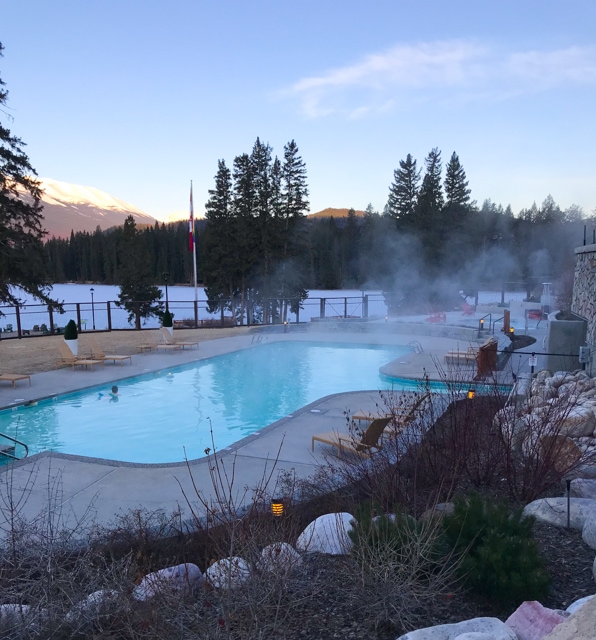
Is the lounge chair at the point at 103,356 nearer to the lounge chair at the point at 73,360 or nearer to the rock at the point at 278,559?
the lounge chair at the point at 73,360

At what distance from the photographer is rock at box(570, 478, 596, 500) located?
388cm

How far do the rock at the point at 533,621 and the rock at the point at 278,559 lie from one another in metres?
1.04

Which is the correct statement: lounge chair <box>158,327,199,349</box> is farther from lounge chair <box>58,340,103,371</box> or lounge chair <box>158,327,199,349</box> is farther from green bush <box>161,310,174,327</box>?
lounge chair <box>58,340,103,371</box>

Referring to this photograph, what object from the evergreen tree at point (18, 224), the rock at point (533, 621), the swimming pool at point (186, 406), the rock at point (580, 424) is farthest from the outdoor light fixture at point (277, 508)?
the evergreen tree at point (18, 224)

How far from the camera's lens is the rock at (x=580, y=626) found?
1.56 metres

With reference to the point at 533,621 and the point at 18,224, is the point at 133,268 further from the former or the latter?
the point at 533,621

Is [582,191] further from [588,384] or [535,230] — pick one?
[588,384]

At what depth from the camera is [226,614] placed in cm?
246

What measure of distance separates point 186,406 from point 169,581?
7.69 metres

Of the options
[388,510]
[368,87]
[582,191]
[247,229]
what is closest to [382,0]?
[368,87]

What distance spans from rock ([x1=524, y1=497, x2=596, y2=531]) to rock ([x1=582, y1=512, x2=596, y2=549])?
9.7 inches

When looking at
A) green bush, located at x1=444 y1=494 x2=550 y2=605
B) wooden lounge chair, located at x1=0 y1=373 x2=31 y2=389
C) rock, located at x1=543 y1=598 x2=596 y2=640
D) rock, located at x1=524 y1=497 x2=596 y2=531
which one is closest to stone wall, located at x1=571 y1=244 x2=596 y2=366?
rock, located at x1=524 y1=497 x2=596 y2=531

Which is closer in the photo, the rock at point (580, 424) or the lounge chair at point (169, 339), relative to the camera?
the rock at point (580, 424)

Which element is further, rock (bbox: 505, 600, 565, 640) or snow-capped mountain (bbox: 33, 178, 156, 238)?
snow-capped mountain (bbox: 33, 178, 156, 238)
